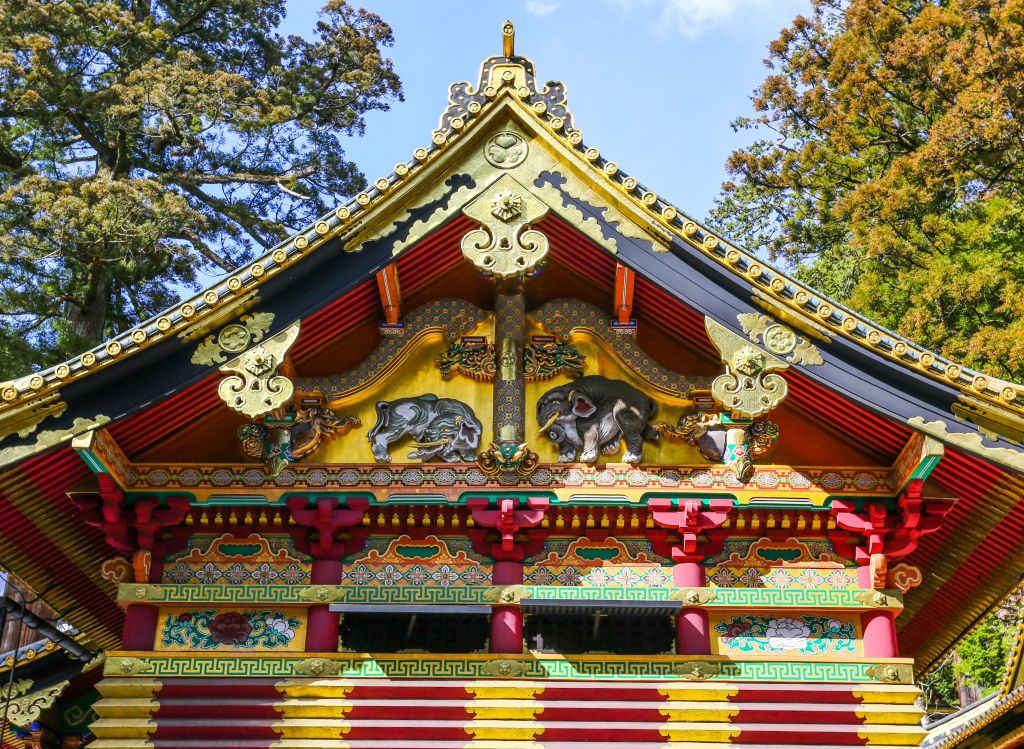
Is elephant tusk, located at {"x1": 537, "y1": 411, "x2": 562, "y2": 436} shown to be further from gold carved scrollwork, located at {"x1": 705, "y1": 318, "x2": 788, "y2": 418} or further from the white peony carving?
the white peony carving

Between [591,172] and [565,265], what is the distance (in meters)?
1.14

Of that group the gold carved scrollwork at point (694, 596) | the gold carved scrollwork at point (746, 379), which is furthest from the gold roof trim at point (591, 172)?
the gold carved scrollwork at point (694, 596)

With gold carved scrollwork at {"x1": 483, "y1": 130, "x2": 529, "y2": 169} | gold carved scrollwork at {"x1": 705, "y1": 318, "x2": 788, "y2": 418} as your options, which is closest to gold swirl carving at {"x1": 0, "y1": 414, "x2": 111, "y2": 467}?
gold carved scrollwork at {"x1": 483, "y1": 130, "x2": 529, "y2": 169}

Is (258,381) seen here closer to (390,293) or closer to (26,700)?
(390,293)

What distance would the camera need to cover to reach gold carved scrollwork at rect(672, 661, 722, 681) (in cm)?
1013

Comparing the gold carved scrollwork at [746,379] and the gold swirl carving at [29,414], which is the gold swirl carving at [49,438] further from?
the gold carved scrollwork at [746,379]

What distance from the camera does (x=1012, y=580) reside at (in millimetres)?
11164

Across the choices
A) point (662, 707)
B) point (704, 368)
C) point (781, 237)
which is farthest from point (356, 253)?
point (781, 237)

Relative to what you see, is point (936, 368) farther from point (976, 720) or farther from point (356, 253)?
point (976, 720)

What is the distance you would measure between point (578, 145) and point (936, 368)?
3.55 metres

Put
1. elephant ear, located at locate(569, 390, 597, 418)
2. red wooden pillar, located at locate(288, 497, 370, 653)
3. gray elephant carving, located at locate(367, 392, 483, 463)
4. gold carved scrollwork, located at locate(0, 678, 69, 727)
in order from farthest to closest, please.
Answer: gold carved scrollwork, located at locate(0, 678, 69, 727) < elephant ear, located at locate(569, 390, 597, 418) < gray elephant carving, located at locate(367, 392, 483, 463) < red wooden pillar, located at locate(288, 497, 370, 653)

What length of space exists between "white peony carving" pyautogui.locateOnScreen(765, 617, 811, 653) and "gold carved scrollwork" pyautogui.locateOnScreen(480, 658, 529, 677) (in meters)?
2.10

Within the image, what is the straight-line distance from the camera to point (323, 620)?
1044 cm

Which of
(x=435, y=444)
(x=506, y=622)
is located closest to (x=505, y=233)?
(x=435, y=444)
